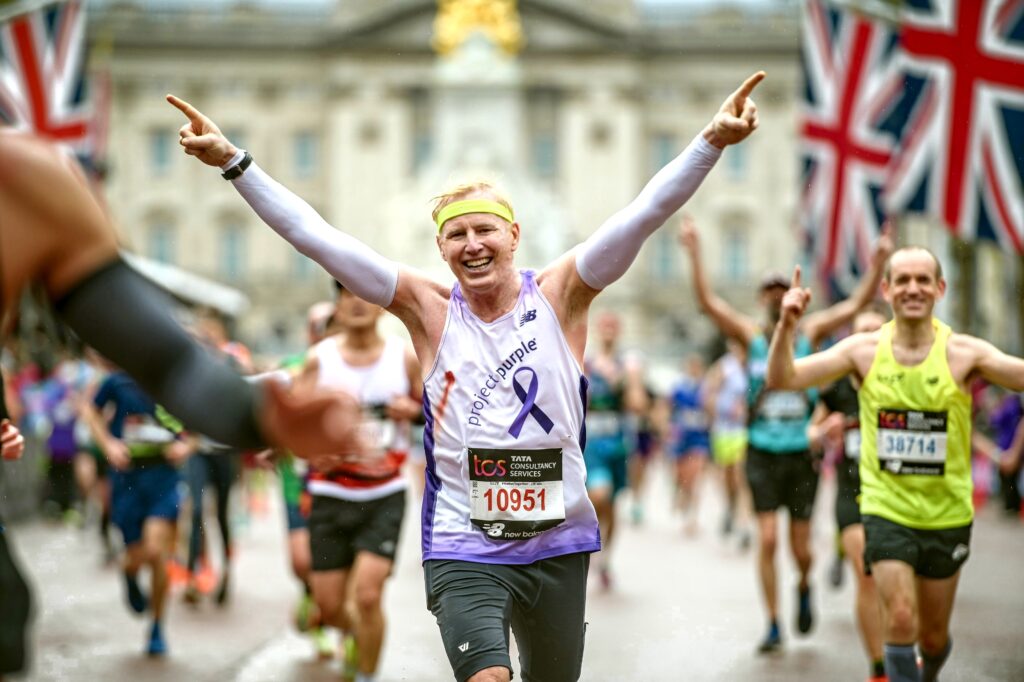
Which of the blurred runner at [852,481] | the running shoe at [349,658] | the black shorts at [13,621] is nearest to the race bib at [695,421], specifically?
the blurred runner at [852,481]

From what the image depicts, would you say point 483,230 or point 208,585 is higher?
point 483,230

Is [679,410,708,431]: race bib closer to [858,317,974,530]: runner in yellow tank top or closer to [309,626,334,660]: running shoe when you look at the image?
[309,626,334,660]: running shoe

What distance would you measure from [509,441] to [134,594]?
619 centimetres

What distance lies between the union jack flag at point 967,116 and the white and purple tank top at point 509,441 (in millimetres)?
9333

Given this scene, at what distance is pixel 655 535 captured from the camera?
18703 millimetres

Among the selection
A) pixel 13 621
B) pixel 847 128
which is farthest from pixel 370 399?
pixel 847 128

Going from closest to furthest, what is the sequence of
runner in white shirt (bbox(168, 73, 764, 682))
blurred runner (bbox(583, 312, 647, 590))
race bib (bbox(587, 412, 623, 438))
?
1. runner in white shirt (bbox(168, 73, 764, 682))
2. blurred runner (bbox(583, 312, 647, 590))
3. race bib (bbox(587, 412, 623, 438))

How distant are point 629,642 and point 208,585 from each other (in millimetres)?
4586

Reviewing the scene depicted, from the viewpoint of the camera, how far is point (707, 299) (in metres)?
9.64

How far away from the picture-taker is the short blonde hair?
5.10 m

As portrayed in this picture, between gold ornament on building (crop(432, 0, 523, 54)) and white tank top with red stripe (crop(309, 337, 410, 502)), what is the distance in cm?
6867

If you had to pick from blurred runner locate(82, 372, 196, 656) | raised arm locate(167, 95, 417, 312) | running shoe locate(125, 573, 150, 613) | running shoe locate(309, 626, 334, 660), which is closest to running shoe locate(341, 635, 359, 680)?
running shoe locate(309, 626, 334, 660)

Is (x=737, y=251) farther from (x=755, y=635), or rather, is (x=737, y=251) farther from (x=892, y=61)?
(x=755, y=635)

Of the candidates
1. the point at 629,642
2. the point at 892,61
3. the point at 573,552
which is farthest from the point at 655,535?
the point at 573,552
